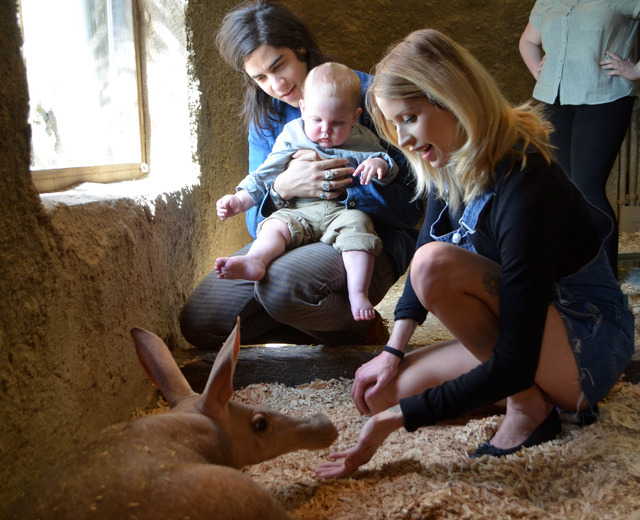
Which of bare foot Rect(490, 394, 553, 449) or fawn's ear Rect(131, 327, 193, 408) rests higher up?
fawn's ear Rect(131, 327, 193, 408)

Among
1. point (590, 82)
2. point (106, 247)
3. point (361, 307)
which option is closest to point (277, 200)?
point (361, 307)

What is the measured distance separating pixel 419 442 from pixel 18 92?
1632 millimetres

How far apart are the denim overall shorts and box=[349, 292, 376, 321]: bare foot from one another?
588 mm

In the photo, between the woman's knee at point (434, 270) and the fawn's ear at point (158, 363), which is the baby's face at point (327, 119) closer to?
the woman's knee at point (434, 270)

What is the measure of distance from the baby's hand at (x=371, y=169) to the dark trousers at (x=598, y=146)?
1320 millimetres

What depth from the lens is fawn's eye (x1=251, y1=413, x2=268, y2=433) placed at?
1733 millimetres

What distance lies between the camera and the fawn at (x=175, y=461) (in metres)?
1.16

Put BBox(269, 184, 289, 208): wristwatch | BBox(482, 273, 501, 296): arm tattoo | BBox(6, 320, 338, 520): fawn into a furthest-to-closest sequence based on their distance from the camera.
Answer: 1. BBox(269, 184, 289, 208): wristwatch
2. BBox(482, 273, 501, 296): arm tattoo
3. BBox(6, 320, 338, 520): fawn

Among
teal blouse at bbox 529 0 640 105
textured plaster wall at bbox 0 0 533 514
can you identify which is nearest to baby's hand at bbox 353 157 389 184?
textured plaster wall at bbox 0 0 533 514

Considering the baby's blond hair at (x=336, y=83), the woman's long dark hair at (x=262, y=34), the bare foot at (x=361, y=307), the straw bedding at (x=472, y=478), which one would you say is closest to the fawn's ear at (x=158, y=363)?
the straw bedding at (x=472, y=478)

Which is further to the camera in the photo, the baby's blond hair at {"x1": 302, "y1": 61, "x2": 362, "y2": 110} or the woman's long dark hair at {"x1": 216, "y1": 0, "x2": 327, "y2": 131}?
the woman's long dark hair at {"x1": 216, "y1": 0, "x2": 327, "y2": 131}

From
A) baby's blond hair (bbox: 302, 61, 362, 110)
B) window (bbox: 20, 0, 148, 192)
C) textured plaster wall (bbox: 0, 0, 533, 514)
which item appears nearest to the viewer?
textured plaster wall (bbox: 0, 0, 533, 514)

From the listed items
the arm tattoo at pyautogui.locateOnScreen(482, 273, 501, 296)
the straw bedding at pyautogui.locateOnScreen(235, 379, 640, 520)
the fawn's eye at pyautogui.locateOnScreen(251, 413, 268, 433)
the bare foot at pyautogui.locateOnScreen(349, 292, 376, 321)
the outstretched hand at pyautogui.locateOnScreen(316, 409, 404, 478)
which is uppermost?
the arm tattoo at pyautogui.locateOnScreen(482, 273, 501, 296)

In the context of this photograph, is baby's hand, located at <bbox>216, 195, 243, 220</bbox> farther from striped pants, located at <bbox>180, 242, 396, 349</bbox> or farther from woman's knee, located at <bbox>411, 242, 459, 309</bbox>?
woman's knee, located at <bbox>411, 242, 459, 309</bbox>
